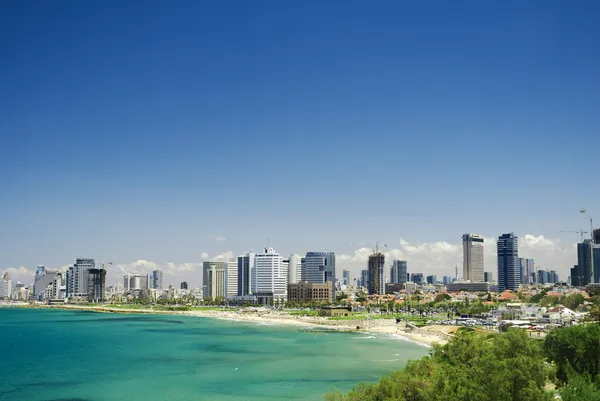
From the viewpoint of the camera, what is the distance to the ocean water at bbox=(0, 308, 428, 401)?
44875mm

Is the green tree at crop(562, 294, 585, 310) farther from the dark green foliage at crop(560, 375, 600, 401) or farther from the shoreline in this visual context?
the dark green foliage at crop(560, 375, 600, 401)

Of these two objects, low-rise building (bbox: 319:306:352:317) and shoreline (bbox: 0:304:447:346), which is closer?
shoreline (bbox: 0:304:447:346)

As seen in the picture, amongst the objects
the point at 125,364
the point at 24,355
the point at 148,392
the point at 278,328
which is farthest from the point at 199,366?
the point at 278,328

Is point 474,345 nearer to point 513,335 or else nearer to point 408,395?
point 513,335

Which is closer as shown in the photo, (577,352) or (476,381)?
(476,381)

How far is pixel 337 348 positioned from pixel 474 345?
41513 mm


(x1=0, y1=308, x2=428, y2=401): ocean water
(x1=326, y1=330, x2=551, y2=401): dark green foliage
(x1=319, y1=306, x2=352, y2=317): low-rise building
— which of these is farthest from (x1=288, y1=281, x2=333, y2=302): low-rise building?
(x1=326, y1=330, x2=551, y2=401): dark green foliage

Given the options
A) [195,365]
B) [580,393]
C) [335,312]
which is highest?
[580,393]

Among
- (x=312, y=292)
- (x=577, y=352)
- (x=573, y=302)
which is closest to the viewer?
(x=577, y=352)

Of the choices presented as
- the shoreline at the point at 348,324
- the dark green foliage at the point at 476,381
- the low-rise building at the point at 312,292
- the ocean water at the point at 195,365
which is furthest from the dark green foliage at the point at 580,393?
the low-rise building at the point at 312,292

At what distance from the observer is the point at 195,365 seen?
5922 centimetres

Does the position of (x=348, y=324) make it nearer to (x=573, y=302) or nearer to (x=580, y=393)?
(x=573, y=302)

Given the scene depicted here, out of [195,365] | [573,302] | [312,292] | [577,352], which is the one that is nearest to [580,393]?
[577,352]

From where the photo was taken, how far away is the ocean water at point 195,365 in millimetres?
44875
